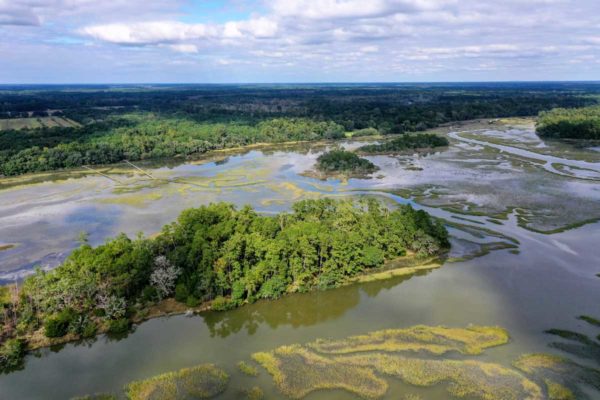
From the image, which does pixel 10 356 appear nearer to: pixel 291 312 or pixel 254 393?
pixel 254 393

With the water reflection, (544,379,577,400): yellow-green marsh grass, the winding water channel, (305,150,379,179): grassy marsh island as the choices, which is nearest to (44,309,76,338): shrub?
the winding water channel

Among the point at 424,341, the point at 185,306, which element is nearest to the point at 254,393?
the point at 185,306

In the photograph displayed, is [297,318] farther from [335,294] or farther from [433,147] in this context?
[433,147]

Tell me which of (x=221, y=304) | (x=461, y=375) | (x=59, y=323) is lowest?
(x=461, y=375)

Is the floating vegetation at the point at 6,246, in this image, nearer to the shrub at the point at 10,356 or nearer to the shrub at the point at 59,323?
the shrub at the point at 59,323

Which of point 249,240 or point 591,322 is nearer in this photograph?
point 591,322

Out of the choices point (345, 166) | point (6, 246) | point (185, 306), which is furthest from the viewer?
point (345, 166)

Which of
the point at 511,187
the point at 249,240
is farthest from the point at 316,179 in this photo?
the point at 249,240
